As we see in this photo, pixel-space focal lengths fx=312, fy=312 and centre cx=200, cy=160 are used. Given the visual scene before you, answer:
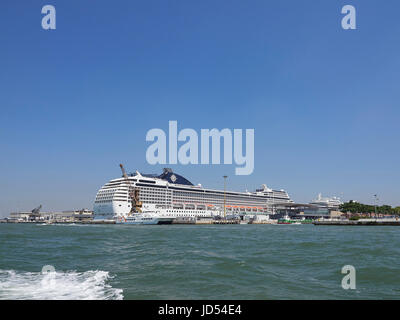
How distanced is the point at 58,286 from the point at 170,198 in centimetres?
11066

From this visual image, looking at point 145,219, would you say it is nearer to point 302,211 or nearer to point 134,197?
point 134,197

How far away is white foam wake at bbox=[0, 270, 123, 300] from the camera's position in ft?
33.1

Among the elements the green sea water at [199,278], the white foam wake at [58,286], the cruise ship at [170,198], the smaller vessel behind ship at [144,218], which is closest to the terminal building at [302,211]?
the cruise ship at [170,198]

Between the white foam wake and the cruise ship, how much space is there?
292 ft

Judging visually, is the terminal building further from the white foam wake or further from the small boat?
the white foam wake

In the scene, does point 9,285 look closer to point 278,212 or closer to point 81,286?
point 81,286

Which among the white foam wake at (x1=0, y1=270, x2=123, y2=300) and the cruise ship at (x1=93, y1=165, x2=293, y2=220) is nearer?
the white foam wake at (x1=0, y1=270, x2=123, y2=300)

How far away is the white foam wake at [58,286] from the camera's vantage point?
10102mm

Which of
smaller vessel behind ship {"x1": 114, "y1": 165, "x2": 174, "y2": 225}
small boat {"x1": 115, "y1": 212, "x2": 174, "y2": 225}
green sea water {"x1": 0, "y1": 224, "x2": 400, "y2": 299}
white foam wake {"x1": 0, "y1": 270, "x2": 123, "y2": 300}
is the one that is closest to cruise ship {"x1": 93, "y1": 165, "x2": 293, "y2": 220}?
smaller vessel behind ship {"x1": 114, "y1": 165, "x2": 174, "y2": 225}

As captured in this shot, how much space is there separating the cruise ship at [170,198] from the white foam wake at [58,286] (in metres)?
89.0

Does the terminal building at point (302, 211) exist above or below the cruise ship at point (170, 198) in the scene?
below

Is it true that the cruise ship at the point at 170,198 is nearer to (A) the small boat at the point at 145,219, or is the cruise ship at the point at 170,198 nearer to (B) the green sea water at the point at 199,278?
(A) the small boat at the point at 145,219

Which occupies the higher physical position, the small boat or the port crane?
the port crane

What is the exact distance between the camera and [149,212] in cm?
9688
